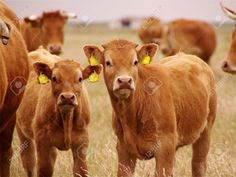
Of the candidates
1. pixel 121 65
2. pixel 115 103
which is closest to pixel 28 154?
pixel 115 103

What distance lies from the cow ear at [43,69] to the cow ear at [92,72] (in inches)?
14.5

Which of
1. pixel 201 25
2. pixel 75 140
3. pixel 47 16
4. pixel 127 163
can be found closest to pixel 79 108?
pixel 75 140

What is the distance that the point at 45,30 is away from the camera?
1529cm

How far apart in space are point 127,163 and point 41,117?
123 cm

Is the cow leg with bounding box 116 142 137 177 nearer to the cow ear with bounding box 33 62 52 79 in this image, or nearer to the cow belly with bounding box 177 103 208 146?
the cow belly with bounding box 177 103 208 146

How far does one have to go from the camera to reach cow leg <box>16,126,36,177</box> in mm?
8828

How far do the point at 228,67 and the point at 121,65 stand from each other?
10.7 feet

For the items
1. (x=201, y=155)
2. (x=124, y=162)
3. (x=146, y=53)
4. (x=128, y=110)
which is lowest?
(x=201, y=155)

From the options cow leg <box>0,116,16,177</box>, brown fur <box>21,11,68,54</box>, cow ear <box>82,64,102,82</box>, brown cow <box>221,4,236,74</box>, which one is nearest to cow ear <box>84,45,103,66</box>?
cow ear <box>82,64,102,82</box>

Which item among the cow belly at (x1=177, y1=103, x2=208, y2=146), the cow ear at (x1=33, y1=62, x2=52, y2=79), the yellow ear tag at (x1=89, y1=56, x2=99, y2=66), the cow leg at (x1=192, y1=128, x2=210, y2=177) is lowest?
the cow leg at (x1=192, y1=128, x2=210, y2=177)

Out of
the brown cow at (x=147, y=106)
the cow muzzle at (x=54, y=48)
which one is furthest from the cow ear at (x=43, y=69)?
the cow muzzle at (x=54, y=48)

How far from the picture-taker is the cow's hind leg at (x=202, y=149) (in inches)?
319

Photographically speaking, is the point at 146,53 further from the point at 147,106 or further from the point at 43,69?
the point at 43,69

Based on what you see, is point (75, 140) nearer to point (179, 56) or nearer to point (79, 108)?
point (79, 108)
